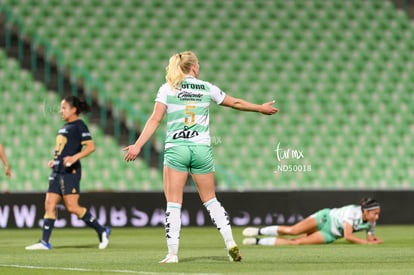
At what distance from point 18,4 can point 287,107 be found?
20.4 ft

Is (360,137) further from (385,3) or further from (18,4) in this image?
(18,4)

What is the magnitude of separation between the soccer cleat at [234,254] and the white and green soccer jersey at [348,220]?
423 cm

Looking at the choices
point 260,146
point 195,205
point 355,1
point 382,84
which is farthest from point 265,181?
point 355,1

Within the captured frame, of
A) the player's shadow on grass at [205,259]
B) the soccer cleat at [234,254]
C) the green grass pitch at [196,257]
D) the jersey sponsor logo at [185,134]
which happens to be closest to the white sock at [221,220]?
the soccer cleat at [234,254]

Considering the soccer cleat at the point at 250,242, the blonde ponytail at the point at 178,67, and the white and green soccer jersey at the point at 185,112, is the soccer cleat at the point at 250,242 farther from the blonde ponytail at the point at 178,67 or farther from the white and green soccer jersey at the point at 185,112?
the blonde ponytail at the point at 178,67

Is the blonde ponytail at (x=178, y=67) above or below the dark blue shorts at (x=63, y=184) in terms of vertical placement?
above

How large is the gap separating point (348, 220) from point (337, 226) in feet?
0.65

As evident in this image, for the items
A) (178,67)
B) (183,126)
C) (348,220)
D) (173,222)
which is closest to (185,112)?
(183,126)

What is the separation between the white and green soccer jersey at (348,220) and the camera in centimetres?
1409

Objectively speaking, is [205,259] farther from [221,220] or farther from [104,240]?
[104,240]

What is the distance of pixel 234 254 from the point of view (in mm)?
10031

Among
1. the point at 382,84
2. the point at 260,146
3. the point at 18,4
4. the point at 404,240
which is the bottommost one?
the point at 404,240

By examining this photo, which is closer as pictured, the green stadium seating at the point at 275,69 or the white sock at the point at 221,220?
the white sock at the point at 221,220

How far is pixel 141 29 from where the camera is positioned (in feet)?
78.4
